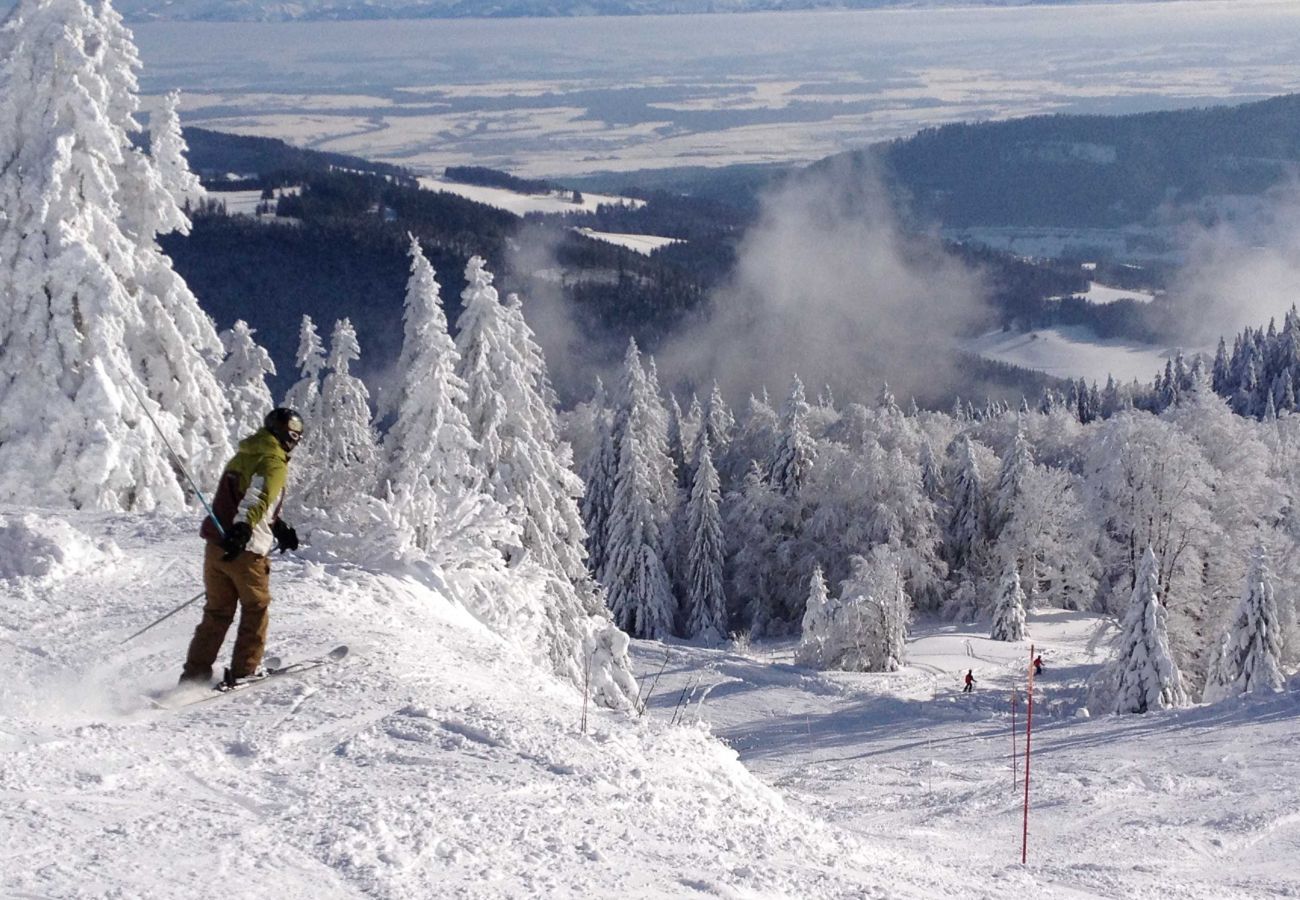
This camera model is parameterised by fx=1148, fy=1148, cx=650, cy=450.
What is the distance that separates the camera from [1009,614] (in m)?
44.9

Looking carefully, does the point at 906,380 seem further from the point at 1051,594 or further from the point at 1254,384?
the point at 1051,594

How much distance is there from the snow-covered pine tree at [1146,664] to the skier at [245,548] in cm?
2396

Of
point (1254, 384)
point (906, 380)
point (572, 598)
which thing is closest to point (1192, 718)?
point (572, 598)

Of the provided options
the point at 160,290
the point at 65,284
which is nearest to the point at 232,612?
the point at 65,284

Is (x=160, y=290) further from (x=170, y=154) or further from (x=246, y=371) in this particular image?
(x=246, y=371)

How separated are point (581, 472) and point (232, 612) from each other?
59265 mm

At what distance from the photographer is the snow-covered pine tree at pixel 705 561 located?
183ft

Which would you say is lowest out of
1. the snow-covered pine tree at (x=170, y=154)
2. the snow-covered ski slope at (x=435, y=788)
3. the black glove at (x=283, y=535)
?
the snow-covered ski slope at (x=435, y=788)

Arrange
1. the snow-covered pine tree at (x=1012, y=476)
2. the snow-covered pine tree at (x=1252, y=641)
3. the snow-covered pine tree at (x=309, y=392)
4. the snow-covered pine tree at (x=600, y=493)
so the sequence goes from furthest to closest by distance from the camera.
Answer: the snow-covered pine tree at (x=1012, y=476), the snow-covered pine tree at (x=600, y=493), the snow-covered pine tree at (x=309, y=392), the snow-covered pine tree at (x=1252, y=641)

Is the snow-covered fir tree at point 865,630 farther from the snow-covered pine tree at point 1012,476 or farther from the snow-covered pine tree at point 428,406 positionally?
the snow-covered pine tree at point 1012,476

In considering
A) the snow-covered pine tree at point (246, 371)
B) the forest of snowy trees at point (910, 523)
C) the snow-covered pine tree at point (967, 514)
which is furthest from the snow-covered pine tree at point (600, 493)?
the snow-covered pine tree at point (967, 514)

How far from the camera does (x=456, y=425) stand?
1013 inches

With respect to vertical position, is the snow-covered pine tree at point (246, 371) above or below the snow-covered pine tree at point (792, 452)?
above

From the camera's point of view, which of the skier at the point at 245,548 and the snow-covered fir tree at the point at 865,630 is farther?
the snow-covered fir tree at the point at 865,630
